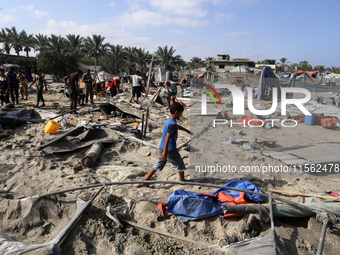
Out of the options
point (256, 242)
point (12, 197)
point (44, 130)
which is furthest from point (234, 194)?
point (44, 130)

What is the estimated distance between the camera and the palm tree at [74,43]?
2944 cm

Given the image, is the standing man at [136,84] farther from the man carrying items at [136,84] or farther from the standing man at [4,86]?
the standing man at [4,86]

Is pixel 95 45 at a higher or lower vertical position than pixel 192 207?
higher

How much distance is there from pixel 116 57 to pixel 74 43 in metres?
5.39

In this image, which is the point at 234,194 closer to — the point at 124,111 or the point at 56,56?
the point at 124,111

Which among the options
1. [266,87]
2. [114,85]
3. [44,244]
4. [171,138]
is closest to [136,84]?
[114,85]

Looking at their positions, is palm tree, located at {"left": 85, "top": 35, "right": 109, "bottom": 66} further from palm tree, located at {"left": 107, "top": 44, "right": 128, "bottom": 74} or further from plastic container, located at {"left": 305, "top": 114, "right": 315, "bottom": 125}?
plastic container, located at {"left": 305, "top": 114, "right": 315, "bottom": 125}

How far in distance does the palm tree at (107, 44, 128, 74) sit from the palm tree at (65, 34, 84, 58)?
3666 millimetres

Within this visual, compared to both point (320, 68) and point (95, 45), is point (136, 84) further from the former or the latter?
point (320, 68)

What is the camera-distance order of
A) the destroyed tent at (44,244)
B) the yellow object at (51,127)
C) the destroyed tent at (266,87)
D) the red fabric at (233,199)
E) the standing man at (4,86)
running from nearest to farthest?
the destroyed tent at (44,244), the red fabric at (233,199), the yellow object at (51,127), the standing man at (4,86), the destroyed tent at (266,87)

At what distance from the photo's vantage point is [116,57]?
106ft

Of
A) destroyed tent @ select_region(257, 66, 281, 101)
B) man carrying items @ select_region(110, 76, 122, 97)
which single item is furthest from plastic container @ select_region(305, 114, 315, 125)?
man carrying items @ select_region(110, 76, 122, 97)

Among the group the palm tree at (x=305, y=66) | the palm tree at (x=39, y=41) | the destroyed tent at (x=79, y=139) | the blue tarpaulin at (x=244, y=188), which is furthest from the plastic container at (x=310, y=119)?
the palm tree at (x=305, y=66)

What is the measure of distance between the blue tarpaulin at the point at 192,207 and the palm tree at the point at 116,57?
30.8 meters
